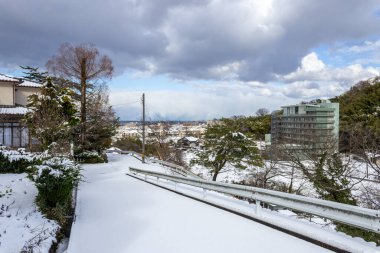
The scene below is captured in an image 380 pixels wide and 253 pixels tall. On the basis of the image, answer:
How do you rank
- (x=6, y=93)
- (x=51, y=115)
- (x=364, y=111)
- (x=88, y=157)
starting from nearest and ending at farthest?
1. (x=51, y=115)
2. (x=88, y=157)
3. (x=6, y=93)
4. (x=364, y=111)

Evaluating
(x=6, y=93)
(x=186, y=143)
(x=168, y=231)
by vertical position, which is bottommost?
(x=186, y=143)

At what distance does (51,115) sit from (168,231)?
67.5ft

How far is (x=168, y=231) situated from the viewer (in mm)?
6926

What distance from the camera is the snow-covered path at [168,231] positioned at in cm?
584

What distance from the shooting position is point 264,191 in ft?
25.1

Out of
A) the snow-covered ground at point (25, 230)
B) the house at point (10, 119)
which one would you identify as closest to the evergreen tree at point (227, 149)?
the house at point (10, 119)

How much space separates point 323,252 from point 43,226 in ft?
18.1

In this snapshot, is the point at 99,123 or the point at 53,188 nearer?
the point at 53,188

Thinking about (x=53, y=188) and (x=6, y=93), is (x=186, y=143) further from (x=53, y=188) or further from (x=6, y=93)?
(x=53, y=188)

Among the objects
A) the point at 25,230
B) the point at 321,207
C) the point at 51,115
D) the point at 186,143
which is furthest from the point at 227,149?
the point at 186,143

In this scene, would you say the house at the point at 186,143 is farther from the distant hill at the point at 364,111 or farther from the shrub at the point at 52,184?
the shrub at the point at 52,184

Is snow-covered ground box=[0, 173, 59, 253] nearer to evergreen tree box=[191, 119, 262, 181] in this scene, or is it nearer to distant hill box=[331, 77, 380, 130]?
evergreen tree box=[191, 119, 262, 181]

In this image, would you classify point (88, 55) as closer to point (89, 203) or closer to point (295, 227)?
point (89, 203)

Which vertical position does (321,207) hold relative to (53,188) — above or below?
above
